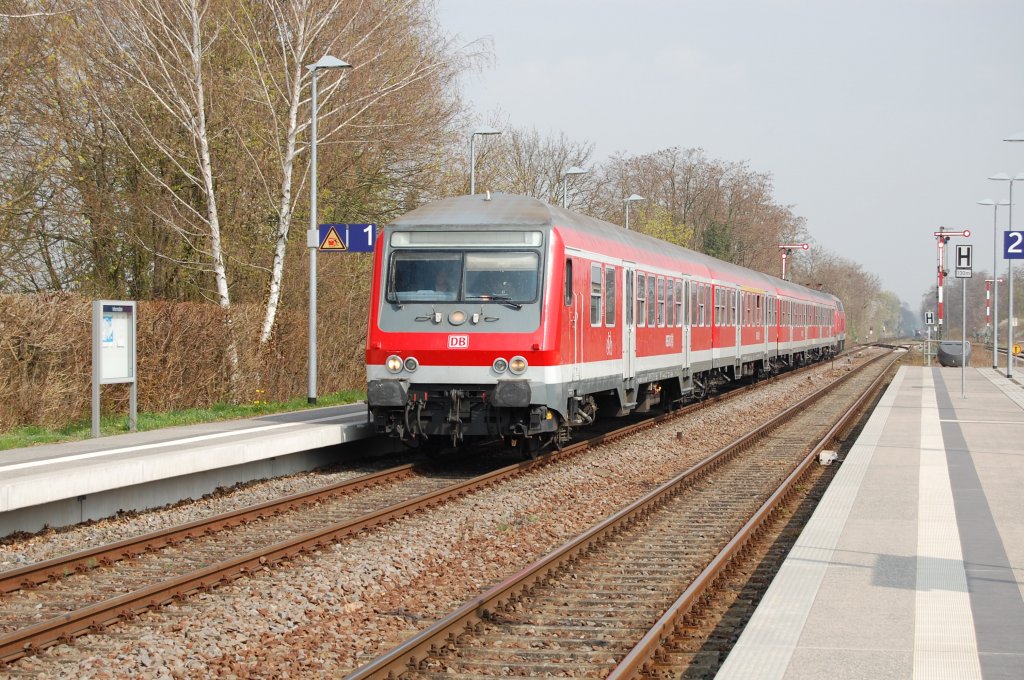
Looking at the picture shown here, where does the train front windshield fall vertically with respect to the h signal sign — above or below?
below

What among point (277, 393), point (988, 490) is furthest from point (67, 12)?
point (988, 490)

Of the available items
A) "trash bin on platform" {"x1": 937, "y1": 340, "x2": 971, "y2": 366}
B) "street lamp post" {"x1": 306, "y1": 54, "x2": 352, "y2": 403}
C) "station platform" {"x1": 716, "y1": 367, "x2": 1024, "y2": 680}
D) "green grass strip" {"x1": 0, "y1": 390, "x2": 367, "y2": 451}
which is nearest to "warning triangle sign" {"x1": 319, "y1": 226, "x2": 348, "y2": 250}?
"street lamp post" {"x1": 306, "y1": 54, "x2": 352, "y2": 403}

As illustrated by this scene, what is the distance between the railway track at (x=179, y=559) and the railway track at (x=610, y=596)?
2129mm

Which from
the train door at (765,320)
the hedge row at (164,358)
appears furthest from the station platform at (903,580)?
the train door at (765,320)

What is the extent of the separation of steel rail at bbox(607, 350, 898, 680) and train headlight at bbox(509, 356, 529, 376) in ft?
10.6

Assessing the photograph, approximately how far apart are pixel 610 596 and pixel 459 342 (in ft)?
20.5

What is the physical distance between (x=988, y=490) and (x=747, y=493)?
8.53ft

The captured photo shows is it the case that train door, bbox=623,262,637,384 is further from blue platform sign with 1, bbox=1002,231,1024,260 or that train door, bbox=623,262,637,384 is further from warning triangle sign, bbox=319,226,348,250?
blue platform sign with 1, bbox=1002,231,1024,260

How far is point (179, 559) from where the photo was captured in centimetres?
989

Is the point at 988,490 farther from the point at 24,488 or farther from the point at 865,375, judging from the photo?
the point at 865,375

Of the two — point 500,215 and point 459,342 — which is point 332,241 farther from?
point 459,342

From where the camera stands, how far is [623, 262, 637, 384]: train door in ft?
60.0

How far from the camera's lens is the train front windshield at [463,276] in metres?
14.6

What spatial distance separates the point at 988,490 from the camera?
12711mm
